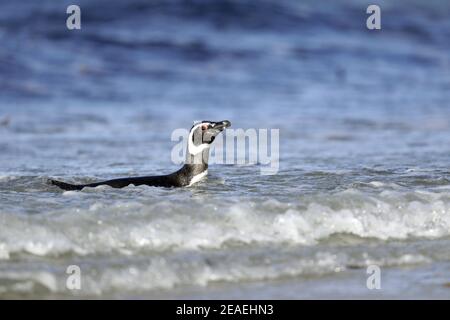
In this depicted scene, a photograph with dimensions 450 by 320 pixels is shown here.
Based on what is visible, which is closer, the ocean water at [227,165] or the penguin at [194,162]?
the ocean water at [227,165]

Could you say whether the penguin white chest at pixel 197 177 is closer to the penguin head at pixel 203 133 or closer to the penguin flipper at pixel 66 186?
the penguin head at pixel 203 133

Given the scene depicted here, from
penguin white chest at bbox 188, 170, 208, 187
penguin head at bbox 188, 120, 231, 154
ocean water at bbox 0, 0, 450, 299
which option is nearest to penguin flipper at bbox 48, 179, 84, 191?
ocean water at bbox 0, 0, 450, 299

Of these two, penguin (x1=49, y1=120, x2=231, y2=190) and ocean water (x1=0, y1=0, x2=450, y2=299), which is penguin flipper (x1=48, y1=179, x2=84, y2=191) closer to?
penguin (x1=49, y1=120, x2=231, y2=190)

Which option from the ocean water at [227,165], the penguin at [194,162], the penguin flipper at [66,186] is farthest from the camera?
the penguin at [194,162]

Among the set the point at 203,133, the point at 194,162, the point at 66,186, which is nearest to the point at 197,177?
the point at 194,162

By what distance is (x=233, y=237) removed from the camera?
19.6ft

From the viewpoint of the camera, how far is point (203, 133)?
7.77 metres

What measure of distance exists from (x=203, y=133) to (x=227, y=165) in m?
1.34

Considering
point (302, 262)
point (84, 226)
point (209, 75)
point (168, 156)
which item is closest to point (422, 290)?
point (302, 262)

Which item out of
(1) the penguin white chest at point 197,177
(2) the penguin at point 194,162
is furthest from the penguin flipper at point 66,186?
(1) the penguin white chest at point 197,177

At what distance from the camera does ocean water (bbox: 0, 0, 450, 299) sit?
5.51 m

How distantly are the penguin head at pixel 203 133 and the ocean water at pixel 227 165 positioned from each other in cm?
28

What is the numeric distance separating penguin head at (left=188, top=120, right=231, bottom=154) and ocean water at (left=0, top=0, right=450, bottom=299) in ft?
0.93

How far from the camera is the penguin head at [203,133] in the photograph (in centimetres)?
775
